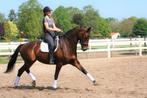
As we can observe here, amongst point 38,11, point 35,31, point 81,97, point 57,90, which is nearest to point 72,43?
point 57,90

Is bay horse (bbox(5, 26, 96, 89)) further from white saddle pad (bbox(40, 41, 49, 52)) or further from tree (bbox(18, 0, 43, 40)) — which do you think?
tree (bbox(18, 0, 43, 40))

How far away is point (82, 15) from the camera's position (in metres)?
98.4

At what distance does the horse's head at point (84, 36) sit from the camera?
10.6m

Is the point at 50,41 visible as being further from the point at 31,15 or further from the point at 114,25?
the point at 114,25

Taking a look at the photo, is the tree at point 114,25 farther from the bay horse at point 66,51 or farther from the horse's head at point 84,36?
the horse's head at point 84,36

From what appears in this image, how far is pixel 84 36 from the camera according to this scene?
1063 cm

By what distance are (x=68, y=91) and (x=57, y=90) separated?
0.39m

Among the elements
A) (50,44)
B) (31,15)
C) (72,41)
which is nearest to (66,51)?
(72,41)

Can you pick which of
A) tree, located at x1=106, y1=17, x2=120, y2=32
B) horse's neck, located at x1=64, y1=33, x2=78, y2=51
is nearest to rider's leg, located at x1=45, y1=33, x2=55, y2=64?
horse's neck, located at x1=64, y1=33, x2=78, y2=51

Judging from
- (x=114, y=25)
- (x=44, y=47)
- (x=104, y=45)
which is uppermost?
(x=114, y=25)

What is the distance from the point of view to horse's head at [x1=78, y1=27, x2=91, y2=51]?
1059cm

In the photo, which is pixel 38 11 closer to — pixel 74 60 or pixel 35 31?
pixel 35 31

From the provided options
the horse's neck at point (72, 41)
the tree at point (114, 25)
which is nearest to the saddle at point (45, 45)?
the horse's neck at point (72, 41)

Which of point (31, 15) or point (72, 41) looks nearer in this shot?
point (72, 41)
